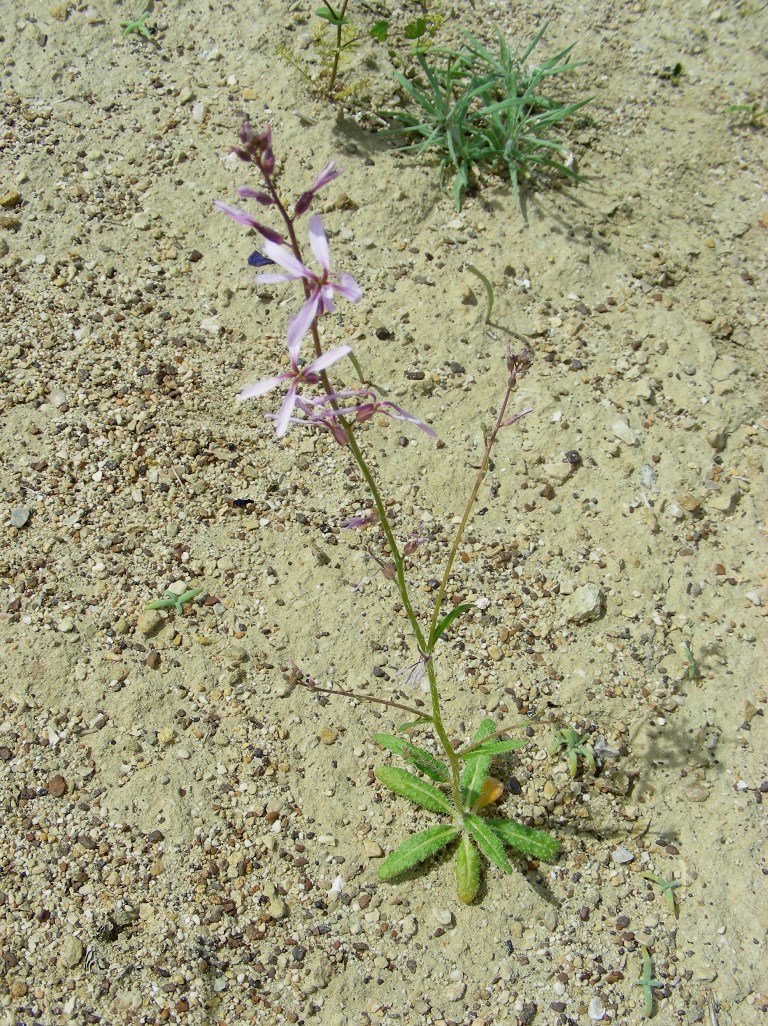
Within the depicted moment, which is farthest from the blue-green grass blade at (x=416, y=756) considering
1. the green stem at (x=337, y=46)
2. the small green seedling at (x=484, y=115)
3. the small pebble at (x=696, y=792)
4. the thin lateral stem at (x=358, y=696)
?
the green stem at (x=337, y=46)

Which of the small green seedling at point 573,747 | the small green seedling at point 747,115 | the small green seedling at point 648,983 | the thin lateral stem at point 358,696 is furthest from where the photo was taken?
the small green seedling at point 747,115

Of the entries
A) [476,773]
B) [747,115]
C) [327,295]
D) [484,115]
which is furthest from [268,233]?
[747,115]

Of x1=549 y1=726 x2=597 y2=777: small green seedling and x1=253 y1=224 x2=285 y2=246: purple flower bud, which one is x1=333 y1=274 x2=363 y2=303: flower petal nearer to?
x1=253 y1=224 x2=285 y2=246: purple flower bud

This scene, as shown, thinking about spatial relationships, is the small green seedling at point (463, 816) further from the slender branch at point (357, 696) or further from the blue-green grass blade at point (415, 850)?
the slender branch at point (357, 696)

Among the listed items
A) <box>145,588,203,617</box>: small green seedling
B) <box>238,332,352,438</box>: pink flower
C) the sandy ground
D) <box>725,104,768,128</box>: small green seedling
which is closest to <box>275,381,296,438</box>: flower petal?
<box>238,332,352,438</box>: pink flower

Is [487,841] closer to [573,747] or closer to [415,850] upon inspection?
[415,850]

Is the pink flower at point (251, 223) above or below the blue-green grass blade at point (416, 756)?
above

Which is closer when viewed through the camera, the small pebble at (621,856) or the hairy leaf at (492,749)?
the hairy leaf at (492,749)
